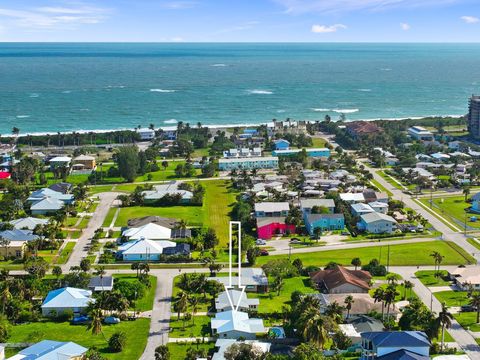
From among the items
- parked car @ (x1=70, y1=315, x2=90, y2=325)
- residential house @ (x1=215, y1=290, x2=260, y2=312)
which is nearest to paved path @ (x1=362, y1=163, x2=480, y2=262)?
residential house @ (x1=215, y1=290, x2=260, y2=312)

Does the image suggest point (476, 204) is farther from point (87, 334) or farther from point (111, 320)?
point (87, 334)

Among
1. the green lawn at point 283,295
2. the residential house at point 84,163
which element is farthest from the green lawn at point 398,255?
the residential house at point 84,163

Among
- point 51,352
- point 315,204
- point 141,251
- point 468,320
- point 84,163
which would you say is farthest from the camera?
point 84,163

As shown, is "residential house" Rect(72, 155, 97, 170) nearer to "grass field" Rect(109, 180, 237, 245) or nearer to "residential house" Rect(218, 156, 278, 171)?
"residential house" Rect(218, 156, 278, 171)

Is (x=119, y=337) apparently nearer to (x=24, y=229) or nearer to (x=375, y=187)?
(x=24, y=229)

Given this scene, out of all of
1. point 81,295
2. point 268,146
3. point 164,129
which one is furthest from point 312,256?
point 164,129

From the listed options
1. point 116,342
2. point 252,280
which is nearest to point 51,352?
point 116,342
